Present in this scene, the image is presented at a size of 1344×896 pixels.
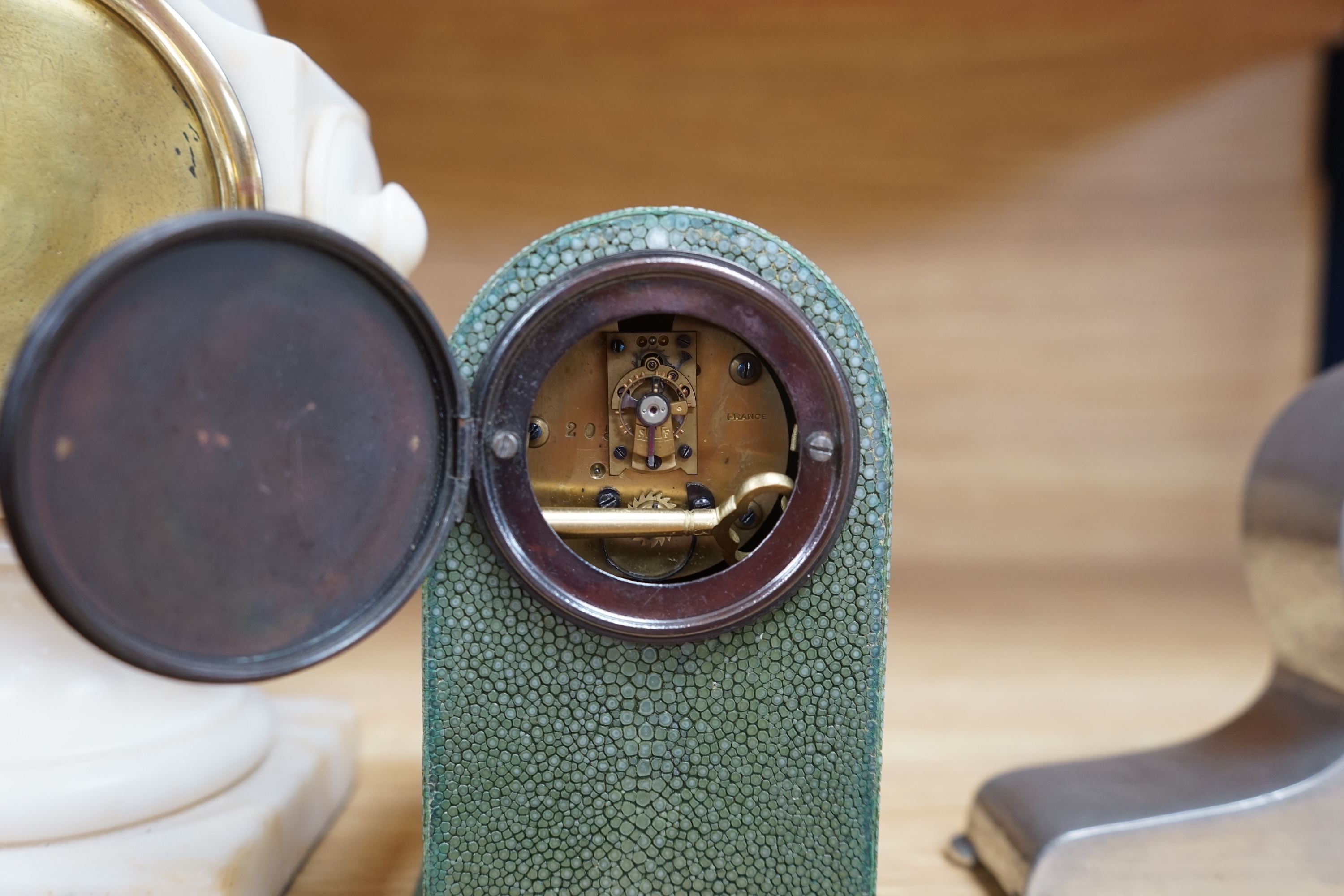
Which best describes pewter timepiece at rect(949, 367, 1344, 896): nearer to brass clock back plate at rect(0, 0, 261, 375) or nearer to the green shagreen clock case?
the green shagreen clock case

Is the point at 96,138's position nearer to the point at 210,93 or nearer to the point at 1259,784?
the point at 210,93

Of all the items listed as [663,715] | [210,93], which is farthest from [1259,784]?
[210,93]

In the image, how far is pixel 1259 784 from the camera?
35.1 inches

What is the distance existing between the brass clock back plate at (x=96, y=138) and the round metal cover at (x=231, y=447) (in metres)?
0.21

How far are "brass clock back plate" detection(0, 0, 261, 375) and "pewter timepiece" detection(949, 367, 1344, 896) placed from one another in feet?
2.69

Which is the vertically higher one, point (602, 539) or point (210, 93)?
point (210, 93)

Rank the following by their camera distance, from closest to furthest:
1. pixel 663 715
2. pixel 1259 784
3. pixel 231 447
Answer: pixel 231 447, pixel 663 715, pixel 1259 784

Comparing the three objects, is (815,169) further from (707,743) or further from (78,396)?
(78,396)

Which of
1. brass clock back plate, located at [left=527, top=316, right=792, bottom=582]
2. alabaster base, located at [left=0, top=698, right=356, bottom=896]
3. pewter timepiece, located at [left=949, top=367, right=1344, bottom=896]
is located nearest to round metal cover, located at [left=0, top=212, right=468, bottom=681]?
brass clock back plate, located at [left=527, top=316, right=792, bottom=582]

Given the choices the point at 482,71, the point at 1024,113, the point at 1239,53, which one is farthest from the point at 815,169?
the point at 1239,53

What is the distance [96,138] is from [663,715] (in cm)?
61

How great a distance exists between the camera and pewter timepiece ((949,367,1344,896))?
85cm

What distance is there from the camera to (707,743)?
0.76m

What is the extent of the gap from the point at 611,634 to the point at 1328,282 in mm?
1629
